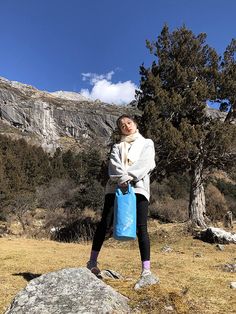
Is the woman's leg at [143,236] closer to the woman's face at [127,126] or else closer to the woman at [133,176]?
the woman at [133,176]

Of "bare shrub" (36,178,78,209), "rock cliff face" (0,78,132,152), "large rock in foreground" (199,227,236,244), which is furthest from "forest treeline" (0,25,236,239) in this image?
"rock cliff face" (0,78,132,152)

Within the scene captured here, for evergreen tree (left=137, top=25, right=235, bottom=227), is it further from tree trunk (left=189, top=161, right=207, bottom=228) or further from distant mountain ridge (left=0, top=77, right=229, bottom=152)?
distant mountain ridge (left=0, top=77, right=229, bottom=152)

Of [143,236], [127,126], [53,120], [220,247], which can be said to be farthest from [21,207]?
[53,120]

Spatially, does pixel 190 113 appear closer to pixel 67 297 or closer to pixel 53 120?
pixel 67 297

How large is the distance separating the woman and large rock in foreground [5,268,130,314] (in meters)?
0.71

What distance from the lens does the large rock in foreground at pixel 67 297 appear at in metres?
3.31

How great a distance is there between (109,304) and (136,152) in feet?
5.57

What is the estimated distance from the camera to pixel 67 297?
3.47 meters

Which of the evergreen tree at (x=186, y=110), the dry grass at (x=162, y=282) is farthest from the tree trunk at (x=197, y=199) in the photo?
the dry grass at (x=162, y=282)

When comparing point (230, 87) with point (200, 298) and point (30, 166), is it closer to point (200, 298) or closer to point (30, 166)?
point (200, 298)

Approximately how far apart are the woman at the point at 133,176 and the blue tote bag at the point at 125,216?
0.12 metres

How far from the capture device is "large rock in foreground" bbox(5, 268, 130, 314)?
3.31 meters

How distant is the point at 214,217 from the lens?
1928 cm

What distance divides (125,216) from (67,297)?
106 centimetres
